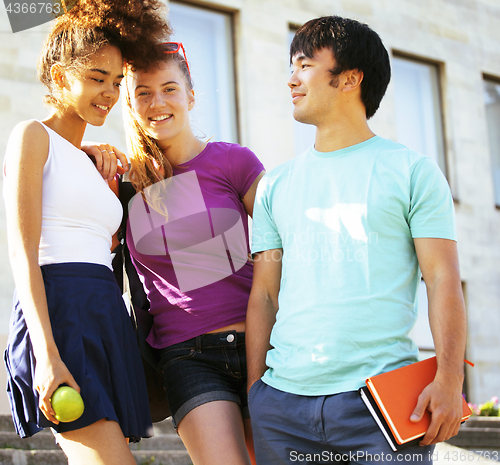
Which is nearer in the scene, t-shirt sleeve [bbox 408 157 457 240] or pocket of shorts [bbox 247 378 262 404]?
t-shirt sleeve [bbox 408 157 457 240]

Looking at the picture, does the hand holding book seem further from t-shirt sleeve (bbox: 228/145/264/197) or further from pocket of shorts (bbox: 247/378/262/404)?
t-shirt sleeve (bbox: 228/145/264/197)

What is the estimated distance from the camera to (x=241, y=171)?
289 centimetres

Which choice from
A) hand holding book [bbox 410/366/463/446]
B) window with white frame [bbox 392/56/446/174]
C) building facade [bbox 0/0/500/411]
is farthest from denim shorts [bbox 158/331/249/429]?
window with white frame [bbox 392/56/446/174]

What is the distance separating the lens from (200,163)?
2.91m

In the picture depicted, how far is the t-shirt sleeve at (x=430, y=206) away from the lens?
2.08 m

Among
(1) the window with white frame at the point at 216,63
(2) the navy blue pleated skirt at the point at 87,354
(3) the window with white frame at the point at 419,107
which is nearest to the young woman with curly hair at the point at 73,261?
(2) the navy blue pleated skirt at the point at 87,354

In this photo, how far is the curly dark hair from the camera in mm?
2521

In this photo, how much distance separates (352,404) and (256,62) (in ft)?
24.2

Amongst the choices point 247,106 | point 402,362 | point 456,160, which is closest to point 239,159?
point 402,362

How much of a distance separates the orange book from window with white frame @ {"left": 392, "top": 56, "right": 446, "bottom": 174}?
29.9ft

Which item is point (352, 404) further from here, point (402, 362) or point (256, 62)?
point (256, 62)

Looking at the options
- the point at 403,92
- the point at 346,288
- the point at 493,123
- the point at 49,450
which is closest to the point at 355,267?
the point at 346,288

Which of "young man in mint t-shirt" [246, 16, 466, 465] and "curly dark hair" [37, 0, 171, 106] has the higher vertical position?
"curly dark hair" [37, 0, 171, 106]

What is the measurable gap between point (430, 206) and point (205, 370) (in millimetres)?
1066
